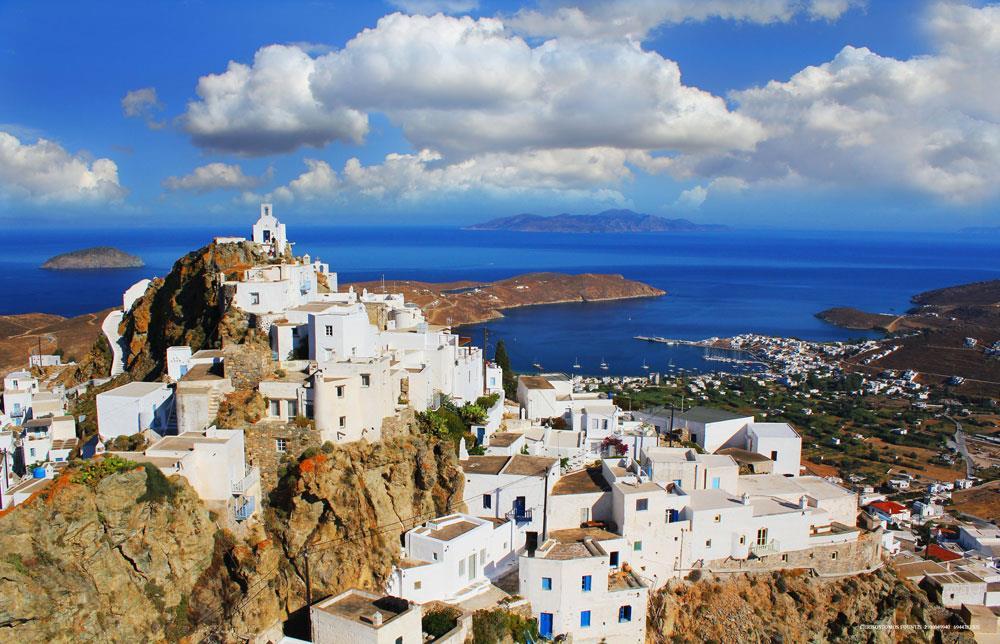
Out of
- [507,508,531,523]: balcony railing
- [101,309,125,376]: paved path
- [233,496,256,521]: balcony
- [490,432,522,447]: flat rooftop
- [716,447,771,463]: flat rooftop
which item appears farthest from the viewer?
[101,309,125,376]: paved path

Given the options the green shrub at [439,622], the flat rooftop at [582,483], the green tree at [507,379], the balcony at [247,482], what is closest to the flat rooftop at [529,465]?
the flat rooftop at [582,483]

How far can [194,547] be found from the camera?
1628cm

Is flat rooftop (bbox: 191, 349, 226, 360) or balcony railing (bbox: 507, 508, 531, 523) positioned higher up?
flat rooftop (bbox: 191, 349, 226, 360)

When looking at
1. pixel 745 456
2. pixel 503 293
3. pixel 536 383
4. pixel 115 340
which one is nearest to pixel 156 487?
pixel 536 383

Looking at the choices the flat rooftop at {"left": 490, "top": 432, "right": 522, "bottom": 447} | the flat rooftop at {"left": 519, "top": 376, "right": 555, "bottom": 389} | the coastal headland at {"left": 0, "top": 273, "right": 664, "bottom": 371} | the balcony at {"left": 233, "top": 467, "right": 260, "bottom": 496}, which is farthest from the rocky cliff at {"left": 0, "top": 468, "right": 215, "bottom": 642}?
the coastal headland at {"left": 0, "top": 273, "right": 664, "bottom": 371}

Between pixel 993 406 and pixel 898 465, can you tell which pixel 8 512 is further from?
pixel 993 406

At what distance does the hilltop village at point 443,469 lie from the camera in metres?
17.5

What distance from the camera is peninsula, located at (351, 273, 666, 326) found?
10106 cm

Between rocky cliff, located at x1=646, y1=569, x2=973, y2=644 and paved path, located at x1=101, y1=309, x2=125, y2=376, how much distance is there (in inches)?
971

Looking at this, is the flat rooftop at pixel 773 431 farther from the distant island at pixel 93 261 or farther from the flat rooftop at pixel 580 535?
the distant island at pixel 93 261

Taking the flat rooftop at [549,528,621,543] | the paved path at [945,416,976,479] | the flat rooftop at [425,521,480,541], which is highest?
the flat rooftop at [425,521,480,541]

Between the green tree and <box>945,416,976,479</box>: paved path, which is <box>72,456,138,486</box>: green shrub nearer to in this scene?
the green tree

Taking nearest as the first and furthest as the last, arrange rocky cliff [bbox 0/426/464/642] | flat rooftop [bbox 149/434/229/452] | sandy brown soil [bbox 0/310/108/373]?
rocky cliff [bbox 0/426/464/642] → flat rooftop [bbox 149/434/229/452] → sandy brown soil [bbox 0/310/108/373]

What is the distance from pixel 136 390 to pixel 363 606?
32.6ft
